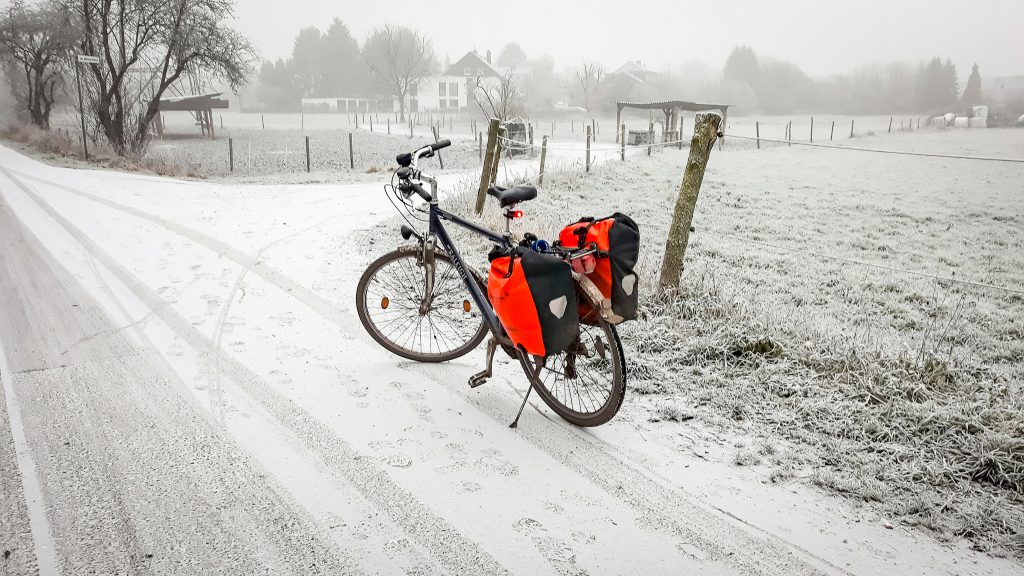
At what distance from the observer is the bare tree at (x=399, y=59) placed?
2494 inches

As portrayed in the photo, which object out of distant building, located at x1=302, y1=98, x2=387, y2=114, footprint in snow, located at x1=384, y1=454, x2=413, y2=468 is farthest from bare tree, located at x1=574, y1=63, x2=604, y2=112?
footprint in snow, located at x1=384, y1=454, x2=413, y2=468

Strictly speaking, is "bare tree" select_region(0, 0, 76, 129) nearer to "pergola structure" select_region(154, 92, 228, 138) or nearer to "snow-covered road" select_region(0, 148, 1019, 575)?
"pergola structure" select_region(154, 92, 228, 138)

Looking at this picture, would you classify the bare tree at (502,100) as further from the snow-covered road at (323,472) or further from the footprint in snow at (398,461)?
the footprint in snow at (398,461)

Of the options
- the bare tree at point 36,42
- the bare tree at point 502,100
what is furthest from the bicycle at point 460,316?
the bare tree at point 36,42

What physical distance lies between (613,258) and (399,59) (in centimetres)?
6750

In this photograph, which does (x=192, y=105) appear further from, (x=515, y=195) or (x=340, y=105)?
(x=515, y=195)

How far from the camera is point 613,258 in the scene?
287cm

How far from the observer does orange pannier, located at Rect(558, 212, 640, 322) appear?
9.36ft

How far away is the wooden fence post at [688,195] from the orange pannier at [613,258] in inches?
80.5

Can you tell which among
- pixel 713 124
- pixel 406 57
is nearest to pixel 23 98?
pixel 406 57

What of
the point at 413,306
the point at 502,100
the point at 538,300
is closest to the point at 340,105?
the point at 502,100

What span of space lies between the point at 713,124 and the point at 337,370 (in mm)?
3334

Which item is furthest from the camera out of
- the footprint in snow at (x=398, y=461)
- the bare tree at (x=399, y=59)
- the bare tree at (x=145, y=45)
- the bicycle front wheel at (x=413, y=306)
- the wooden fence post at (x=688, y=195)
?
the bare tree at (x=399, y=59)

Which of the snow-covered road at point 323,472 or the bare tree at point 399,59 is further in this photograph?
the bare tree at point 399,59
